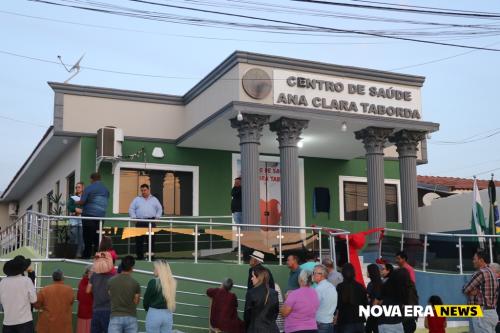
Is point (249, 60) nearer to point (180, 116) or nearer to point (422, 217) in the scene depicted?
point (180, 116)

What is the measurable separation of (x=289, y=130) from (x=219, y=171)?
4.49 meters

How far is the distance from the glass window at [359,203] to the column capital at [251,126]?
7.32 metres

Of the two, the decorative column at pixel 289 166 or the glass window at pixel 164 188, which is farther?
the glass window at pixel 164 188

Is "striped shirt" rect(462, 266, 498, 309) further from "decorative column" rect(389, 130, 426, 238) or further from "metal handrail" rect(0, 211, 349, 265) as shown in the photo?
"decorative column" rect(389, 130, 426, 238)

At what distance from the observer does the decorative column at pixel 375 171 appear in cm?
1922

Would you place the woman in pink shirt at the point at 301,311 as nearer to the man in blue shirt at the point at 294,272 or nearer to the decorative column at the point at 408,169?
the man in blue shirt at the point at 294,272

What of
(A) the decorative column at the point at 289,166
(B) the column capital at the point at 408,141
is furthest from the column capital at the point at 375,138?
(A) the decorative column at the point at 289,166

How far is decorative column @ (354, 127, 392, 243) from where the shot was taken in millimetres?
19219

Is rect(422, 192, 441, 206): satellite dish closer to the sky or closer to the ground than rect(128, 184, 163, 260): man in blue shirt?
closer to the sky

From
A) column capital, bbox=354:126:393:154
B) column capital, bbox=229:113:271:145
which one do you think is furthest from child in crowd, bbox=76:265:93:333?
column capital, bbox=354:126:393:154

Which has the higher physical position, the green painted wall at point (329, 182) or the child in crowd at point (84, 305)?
the green painted wall at point (329, 182)

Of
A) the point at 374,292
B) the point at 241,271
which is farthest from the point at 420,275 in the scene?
the point at 374,292

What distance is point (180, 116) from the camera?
71.2 feet

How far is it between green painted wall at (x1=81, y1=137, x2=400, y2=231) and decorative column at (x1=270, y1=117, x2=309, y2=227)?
3.97 meters
